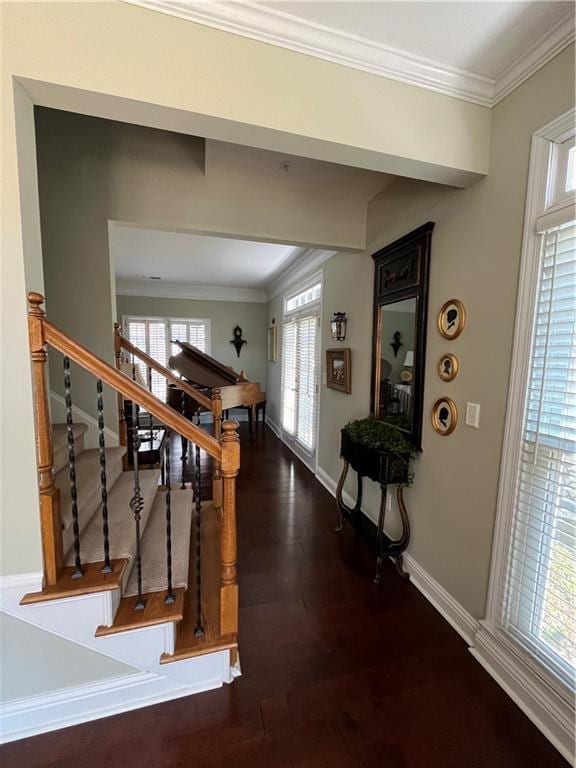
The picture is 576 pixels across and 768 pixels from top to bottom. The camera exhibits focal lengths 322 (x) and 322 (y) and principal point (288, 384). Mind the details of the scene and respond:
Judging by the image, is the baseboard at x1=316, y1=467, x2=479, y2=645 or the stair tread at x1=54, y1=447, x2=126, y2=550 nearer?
the stair tread at x1=54, y1=447, x2=126, y2=550

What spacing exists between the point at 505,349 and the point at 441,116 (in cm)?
115

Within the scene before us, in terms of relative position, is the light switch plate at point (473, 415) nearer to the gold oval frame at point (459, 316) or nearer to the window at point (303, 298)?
the gold oval frame at point (459, 316)

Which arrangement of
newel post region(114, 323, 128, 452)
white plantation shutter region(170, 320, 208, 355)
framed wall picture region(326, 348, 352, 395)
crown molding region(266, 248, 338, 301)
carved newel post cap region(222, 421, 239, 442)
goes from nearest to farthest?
carved newel post cap region(222, 421, 239, 442) < newel post region(114, 323, 128, 452) < framed wall picture region(326, 348, 352, 395) < crown molding region(266, 248, 338, 301) < white plantation shutter region(170, 320, 208, 355)

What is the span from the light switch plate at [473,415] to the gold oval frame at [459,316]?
0.40 metres

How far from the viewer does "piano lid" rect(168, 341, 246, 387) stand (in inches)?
144

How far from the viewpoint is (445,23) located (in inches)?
49.0

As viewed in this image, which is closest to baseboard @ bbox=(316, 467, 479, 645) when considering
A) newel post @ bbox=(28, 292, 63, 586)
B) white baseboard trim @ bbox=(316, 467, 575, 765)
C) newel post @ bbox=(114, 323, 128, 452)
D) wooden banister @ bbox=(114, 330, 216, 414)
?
white baseboard trim @ bbox=(316, 467, 575, 765)

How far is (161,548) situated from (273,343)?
16.2ft

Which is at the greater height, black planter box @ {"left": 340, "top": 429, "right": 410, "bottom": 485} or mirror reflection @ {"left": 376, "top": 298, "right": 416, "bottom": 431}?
mirror reflection @ {"left": 376, "top": 298, "right": 416, "bottom": 431}

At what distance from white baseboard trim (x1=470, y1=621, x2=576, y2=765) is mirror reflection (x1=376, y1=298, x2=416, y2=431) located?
3.97ft

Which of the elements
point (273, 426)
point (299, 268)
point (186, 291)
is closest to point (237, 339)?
point (186, 291)

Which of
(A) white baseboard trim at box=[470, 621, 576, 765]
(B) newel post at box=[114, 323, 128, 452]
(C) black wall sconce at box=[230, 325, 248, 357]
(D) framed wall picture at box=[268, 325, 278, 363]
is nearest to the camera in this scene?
(A) white baseboard trim at box=[470, 621, 576, 765]

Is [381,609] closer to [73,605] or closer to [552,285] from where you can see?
[73,605]

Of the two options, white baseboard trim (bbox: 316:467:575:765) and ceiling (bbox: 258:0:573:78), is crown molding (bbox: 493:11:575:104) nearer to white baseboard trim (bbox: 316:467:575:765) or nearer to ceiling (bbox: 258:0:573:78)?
ceiling (bbox: 258:0:573:78)
